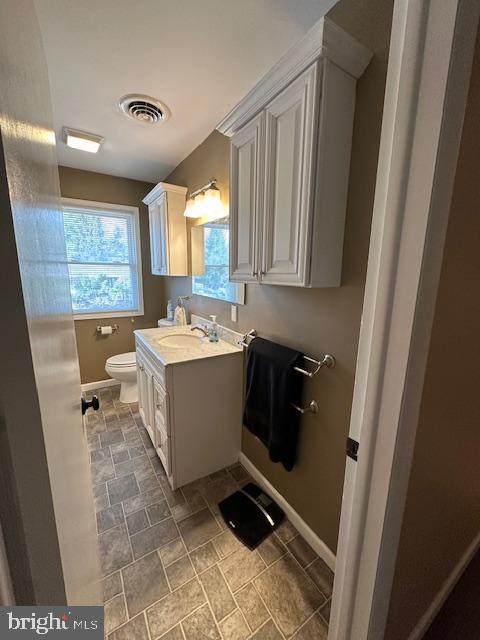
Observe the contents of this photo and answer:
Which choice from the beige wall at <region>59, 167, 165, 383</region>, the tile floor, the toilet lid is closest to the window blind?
the beige wall at <region>59, 167, 165, 383</region>

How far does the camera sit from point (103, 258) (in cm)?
303

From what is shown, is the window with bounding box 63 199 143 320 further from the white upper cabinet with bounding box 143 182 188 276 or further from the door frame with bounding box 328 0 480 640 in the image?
the door frame with bounding box 328 0 480 640

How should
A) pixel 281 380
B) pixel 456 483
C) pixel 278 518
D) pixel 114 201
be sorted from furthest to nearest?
pixel 114 201
pixel 278 518
pixel 281 380
pixel 456 483

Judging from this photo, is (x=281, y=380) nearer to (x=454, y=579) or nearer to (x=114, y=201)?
(x=454, y=579)

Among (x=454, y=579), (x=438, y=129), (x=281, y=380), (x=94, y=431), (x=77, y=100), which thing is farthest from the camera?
(x=94, y=431)

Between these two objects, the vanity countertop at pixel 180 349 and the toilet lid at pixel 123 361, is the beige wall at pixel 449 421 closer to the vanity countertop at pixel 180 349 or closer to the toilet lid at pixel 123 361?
the vanity countertop at pixel 180 349

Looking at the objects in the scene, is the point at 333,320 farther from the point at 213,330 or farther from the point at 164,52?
the point at 164,52

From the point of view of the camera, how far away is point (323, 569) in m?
1.27

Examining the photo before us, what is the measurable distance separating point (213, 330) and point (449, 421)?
5.15 feet

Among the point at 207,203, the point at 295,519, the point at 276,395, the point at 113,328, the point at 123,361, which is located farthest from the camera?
the point at 113,328

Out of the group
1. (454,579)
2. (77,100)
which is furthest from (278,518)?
(77,100)

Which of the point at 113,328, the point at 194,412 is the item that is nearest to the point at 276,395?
the point at 194,412

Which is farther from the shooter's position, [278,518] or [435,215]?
[278,518]

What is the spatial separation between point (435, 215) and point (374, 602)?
1073 mm
